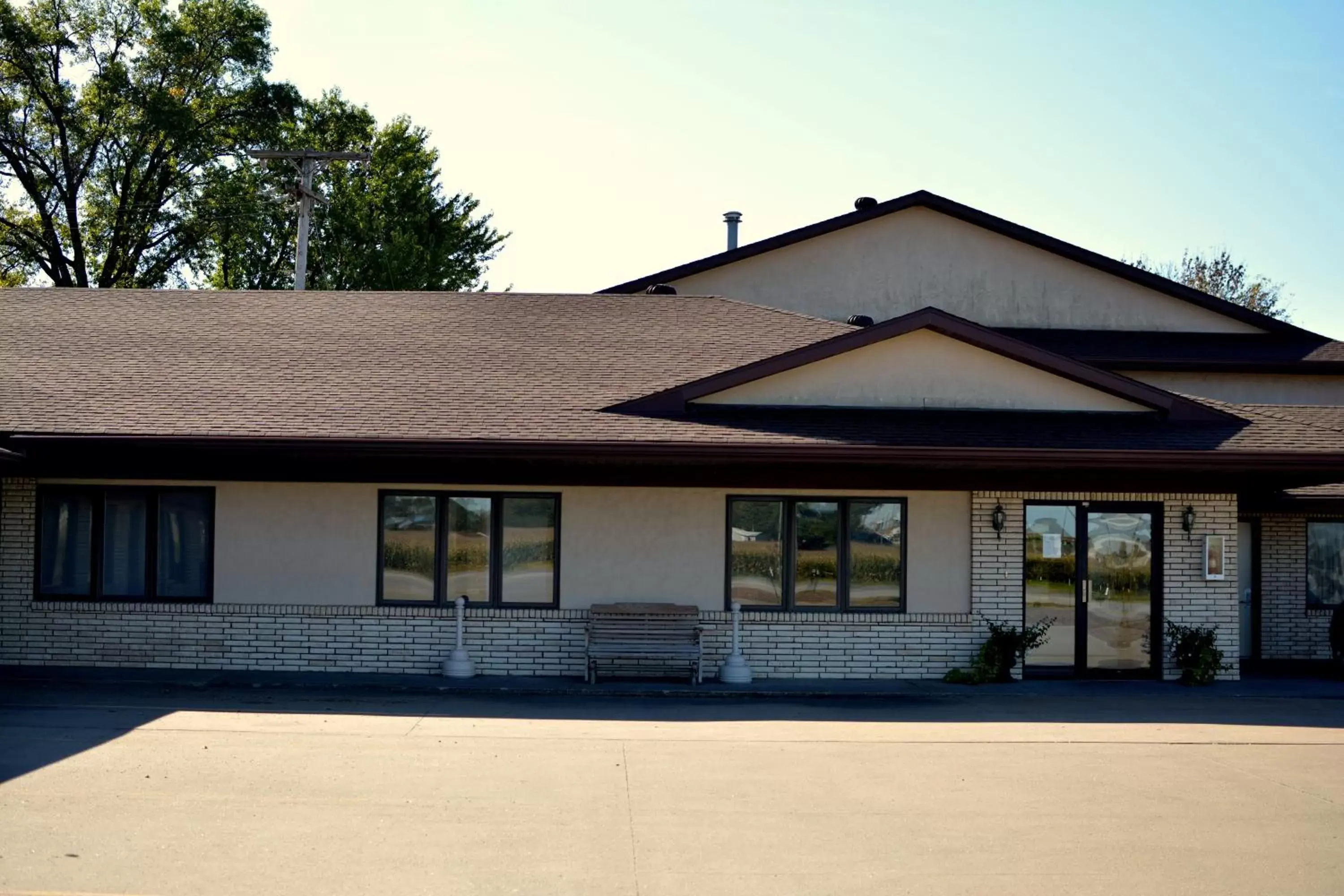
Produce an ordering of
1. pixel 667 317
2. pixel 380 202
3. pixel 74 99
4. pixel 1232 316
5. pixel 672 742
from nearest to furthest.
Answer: pixel 672 742 < pixel 667 317 < pixel 1232 316 < pixel 74 99 < pixel 380 202

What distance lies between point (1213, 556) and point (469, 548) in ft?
29.6

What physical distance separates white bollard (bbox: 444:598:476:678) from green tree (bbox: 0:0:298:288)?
33316 mm

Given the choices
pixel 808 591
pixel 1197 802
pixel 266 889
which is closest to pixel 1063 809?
pixel 1197 802

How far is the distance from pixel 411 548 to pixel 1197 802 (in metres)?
9.46

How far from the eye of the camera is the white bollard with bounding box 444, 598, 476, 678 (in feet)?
50.9

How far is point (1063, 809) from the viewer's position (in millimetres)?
9516

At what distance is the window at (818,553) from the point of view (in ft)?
52.8

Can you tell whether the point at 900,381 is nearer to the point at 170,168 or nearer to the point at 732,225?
the point at 732,225

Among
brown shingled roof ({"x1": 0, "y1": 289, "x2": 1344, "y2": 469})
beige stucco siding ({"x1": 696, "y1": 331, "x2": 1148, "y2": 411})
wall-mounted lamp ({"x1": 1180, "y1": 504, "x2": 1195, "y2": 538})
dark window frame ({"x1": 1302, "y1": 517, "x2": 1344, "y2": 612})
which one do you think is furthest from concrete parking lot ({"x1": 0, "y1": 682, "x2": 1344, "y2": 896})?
dark window frame ({"x1": 1302, "y1": 517, "x2": 1344, "y2": 612})

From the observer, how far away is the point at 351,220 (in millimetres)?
46344

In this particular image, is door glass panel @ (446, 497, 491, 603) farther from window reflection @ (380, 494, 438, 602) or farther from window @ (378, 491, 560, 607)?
window reflection @ (380, 494, 438, 602)

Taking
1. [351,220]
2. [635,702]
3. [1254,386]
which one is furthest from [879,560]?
[351,220]

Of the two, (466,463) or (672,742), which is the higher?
(466,463)

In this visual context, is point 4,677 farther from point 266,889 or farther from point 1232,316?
point 1232,316
